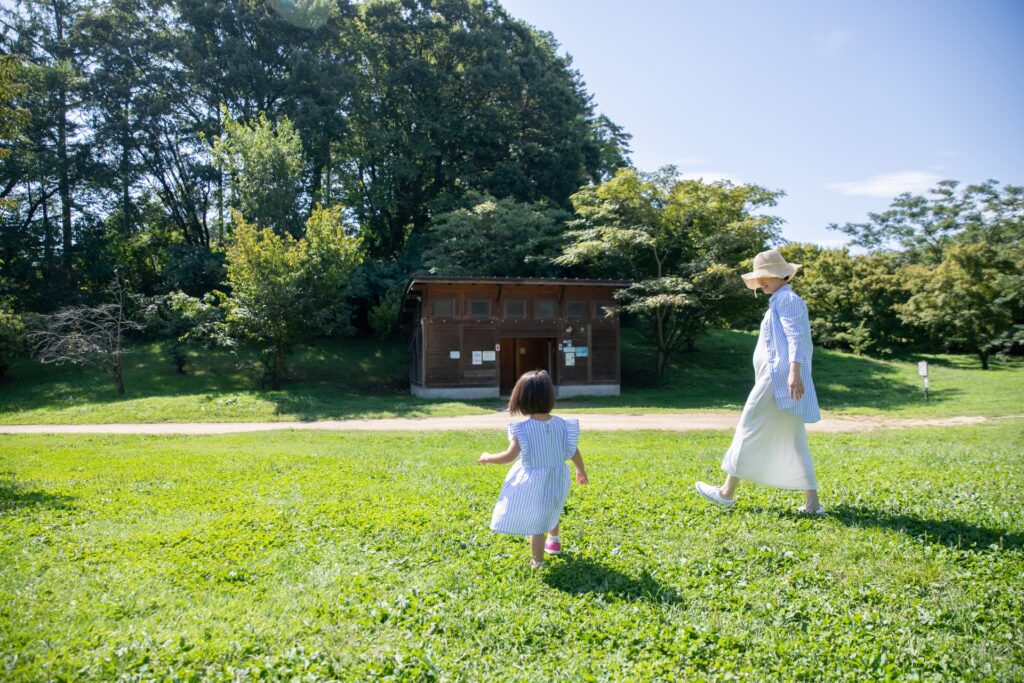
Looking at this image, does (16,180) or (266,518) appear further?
(16,180)

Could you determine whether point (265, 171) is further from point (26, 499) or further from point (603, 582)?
point (603, 582)

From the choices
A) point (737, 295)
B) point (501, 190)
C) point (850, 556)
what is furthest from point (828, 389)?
point (850, 556)

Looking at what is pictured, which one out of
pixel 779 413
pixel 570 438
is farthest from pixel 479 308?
pixel 570 438

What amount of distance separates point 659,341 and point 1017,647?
25765mm

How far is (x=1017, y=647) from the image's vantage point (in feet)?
11.0

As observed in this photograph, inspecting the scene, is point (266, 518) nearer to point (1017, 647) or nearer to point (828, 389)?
point (1017, 647)

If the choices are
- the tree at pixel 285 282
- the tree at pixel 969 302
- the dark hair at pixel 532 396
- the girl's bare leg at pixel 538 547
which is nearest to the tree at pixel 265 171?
the tree at pixel 285 282

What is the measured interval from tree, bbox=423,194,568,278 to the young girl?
25.4 meters

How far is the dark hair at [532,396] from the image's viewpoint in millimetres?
4652

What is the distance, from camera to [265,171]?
3011 cm

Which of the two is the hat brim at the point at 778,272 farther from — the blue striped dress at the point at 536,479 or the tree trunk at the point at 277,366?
the tree trunk at the point at 277,366

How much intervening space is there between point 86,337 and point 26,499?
63.4ft

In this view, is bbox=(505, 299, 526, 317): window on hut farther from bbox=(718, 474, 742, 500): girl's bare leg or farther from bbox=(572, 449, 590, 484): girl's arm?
bbox=(572, 449, 590, 484): girl's arm

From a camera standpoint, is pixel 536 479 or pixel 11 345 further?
pixel 11 345
